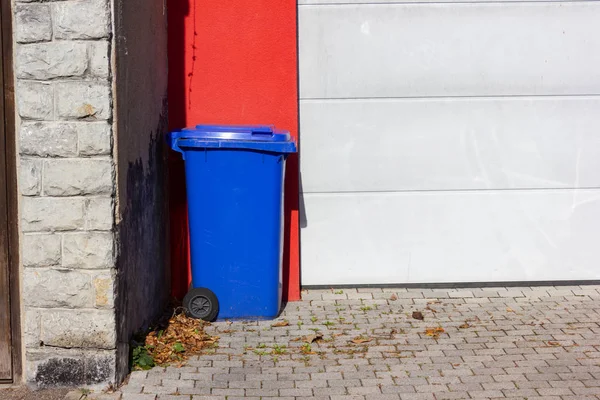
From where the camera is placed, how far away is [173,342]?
242 inches

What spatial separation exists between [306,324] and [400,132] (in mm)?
1691

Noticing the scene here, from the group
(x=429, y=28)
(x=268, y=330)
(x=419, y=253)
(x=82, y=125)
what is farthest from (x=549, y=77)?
(x=82, y=125)

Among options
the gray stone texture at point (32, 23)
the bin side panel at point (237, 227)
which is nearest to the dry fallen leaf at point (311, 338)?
the bin side panel at point (237, 227)

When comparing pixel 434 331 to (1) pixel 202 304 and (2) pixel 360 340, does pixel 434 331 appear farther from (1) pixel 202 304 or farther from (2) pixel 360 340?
(1) pixel 202 304

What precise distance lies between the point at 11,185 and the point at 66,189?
0.32m

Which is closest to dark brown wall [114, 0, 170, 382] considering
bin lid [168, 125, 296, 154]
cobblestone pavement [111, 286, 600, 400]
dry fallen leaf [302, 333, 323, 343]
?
bin lid [168, 125, 296, 154]

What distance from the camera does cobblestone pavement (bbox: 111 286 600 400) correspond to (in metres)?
5.40

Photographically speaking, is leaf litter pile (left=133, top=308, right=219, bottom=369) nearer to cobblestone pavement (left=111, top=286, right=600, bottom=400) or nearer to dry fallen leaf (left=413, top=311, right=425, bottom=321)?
cobblestone pavement (left=111, top=286, right=600, bottom=400)

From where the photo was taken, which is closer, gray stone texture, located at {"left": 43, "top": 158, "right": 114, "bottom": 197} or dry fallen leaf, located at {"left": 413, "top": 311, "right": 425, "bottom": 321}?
gray stone texture, located at {"left": 43, "top": 158, "right": 114, "bottom": 197}

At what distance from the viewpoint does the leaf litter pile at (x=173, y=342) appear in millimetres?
5789

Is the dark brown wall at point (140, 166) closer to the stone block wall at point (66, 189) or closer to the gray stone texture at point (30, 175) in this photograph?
the stone block wall at point (66, 189)

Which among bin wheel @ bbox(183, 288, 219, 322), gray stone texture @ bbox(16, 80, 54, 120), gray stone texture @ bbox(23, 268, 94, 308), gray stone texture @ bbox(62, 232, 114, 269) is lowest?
bin wheel @ bbox(183, 288, 219, 322)

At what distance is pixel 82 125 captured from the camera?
17.2ft

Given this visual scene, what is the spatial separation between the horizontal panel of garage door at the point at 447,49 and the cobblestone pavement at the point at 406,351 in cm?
160
